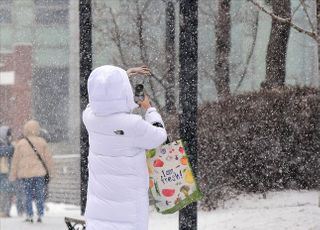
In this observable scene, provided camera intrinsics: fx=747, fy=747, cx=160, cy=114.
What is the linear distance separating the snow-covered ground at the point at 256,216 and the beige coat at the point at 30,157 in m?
0.66

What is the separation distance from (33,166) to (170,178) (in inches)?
198

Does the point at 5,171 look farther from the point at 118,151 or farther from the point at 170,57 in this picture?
the point at 118,151

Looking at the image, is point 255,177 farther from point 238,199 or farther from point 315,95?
point 315,95

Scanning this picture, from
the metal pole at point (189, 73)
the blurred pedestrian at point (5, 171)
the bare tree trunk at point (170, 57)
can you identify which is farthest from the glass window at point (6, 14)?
the metal pole at point (189, 73)

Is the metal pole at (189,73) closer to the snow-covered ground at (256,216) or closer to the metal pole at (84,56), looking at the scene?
the metal pole at (84,56)

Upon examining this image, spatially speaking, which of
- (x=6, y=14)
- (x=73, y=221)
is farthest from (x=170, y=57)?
(x=6, y=14)

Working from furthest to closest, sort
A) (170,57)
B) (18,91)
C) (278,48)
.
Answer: (18,91) < (170,57) < (278,48)

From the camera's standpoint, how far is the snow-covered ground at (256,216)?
770 centimetres

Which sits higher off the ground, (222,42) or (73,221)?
(222,42)

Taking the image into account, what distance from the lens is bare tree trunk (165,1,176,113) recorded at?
10.8 metres

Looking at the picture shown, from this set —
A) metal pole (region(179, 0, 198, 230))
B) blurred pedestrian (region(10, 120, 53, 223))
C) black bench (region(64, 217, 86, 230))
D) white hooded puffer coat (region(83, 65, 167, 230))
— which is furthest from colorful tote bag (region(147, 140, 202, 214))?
blurred pedestrian (region(10, 120, 53, 223))

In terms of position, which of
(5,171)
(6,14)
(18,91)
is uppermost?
(6,14)

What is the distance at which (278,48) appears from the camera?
38.5 feet

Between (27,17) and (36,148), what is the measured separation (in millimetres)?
27813
